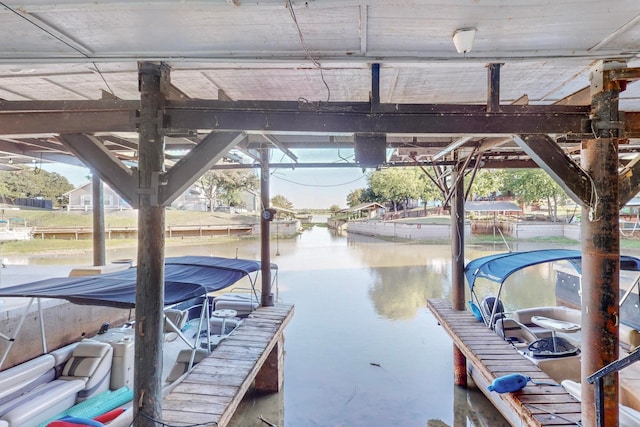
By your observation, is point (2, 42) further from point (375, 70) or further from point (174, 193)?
point (375, 70)

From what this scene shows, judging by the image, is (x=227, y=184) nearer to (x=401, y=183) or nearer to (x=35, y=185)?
(x=35, y=185)

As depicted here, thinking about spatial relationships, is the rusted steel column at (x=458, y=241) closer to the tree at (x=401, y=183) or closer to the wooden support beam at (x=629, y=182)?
the wooden support beam at (x=629, y=182)

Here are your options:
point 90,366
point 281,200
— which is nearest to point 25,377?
point 90,366

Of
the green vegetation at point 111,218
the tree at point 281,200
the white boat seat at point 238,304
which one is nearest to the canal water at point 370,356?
the white boat seat at point 238,304

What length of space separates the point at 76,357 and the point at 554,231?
79.5 ft

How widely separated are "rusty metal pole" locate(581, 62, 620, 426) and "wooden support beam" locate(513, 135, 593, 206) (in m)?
0.05

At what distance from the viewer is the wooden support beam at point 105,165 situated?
249cm

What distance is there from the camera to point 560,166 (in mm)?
2557

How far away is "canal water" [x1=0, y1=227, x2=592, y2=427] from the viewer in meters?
4.65

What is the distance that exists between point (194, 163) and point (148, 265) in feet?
2.61

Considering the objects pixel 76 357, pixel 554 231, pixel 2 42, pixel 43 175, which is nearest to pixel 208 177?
pixel 43 175

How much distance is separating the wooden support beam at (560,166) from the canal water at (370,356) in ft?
11.3

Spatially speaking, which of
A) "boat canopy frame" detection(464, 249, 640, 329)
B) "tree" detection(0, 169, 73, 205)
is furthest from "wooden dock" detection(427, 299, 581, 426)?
"tree" detection(0, 169, 73, 205)

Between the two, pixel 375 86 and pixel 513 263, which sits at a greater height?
pixel 375 86
